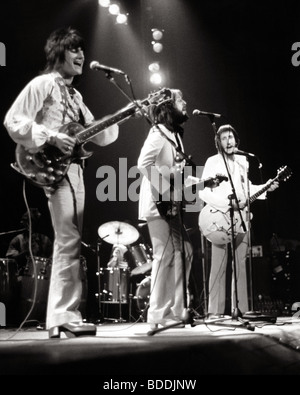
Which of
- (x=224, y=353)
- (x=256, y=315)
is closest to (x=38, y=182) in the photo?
(x=224, y=353)

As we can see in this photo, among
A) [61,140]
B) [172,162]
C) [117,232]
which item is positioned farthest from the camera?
[117,232]

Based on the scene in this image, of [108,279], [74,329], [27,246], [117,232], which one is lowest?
[74,329]

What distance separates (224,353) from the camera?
8.80 ft

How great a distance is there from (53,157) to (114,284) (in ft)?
17.2

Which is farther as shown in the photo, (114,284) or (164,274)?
(114,284)

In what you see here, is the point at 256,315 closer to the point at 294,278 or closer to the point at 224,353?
the point at 224,353

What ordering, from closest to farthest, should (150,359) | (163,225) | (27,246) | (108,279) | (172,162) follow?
(150,359)
(163,225)
(172,162)
(27,246)
(108,279)

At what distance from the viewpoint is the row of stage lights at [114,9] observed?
324 inches

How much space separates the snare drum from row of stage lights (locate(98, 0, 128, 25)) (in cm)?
422

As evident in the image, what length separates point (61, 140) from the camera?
11.0ft

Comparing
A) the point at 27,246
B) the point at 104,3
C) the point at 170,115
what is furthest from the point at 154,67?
the point at 170,115

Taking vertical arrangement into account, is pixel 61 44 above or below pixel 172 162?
above

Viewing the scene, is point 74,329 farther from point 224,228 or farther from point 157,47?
→ point 157,47
